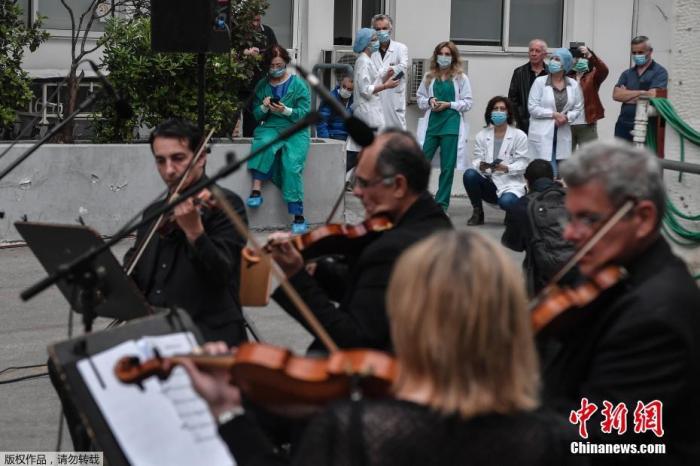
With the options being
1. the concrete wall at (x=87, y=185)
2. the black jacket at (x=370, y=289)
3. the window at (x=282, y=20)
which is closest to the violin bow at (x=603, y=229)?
the black jacket at (x=370, y=289)

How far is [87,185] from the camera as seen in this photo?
10203mm

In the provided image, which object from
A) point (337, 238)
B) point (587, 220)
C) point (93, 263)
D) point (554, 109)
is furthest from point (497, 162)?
point (587, 220)

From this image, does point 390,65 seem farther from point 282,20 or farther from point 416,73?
point 282,20

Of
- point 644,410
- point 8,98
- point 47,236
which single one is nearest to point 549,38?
point 8,98

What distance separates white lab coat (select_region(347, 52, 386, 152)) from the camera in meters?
11.6

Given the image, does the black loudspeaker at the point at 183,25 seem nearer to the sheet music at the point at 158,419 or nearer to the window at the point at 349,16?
the window at the point at 349,16

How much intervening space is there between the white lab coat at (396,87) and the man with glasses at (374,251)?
770cm

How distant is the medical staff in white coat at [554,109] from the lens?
38.4ft

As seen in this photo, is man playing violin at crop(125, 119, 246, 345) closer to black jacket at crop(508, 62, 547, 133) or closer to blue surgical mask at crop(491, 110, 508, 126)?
blue surgical mask at crop(491, 110, 508, 126)

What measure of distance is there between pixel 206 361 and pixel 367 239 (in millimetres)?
1493

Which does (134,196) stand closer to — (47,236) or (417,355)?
(47,236)

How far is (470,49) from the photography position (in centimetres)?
1366

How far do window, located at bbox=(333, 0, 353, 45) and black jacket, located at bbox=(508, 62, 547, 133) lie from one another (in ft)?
7.13

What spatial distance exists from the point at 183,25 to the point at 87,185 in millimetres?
2275
